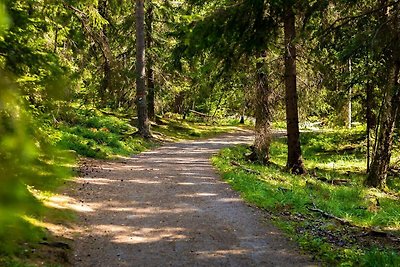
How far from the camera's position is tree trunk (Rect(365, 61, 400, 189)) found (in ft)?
46.4

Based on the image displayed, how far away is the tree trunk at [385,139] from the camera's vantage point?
14133mm

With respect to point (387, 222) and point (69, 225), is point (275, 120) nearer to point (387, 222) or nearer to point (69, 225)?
point (387, 222)

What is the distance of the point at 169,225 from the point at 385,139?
31.0ft

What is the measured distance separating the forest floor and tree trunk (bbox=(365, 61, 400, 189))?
6.01m

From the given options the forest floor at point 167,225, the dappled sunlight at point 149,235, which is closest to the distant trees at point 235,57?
the forest floor at point 167,225

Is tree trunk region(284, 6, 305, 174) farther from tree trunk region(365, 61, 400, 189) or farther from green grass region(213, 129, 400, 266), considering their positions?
tree trunk region(365, 61, 400, 189)

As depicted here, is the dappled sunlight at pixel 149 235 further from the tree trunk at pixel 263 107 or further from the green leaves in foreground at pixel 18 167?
the tree trunk at pixel 263 107

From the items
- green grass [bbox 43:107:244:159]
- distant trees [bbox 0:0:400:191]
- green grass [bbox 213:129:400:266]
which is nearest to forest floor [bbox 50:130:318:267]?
green grass [bbox 213:129:400:266]

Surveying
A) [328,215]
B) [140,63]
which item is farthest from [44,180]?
[140,63]

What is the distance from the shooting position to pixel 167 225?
8414 mm

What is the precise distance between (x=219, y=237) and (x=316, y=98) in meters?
10.5

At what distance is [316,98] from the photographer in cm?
1670

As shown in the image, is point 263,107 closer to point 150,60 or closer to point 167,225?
point 167,225

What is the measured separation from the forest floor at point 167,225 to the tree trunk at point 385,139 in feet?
19.7
